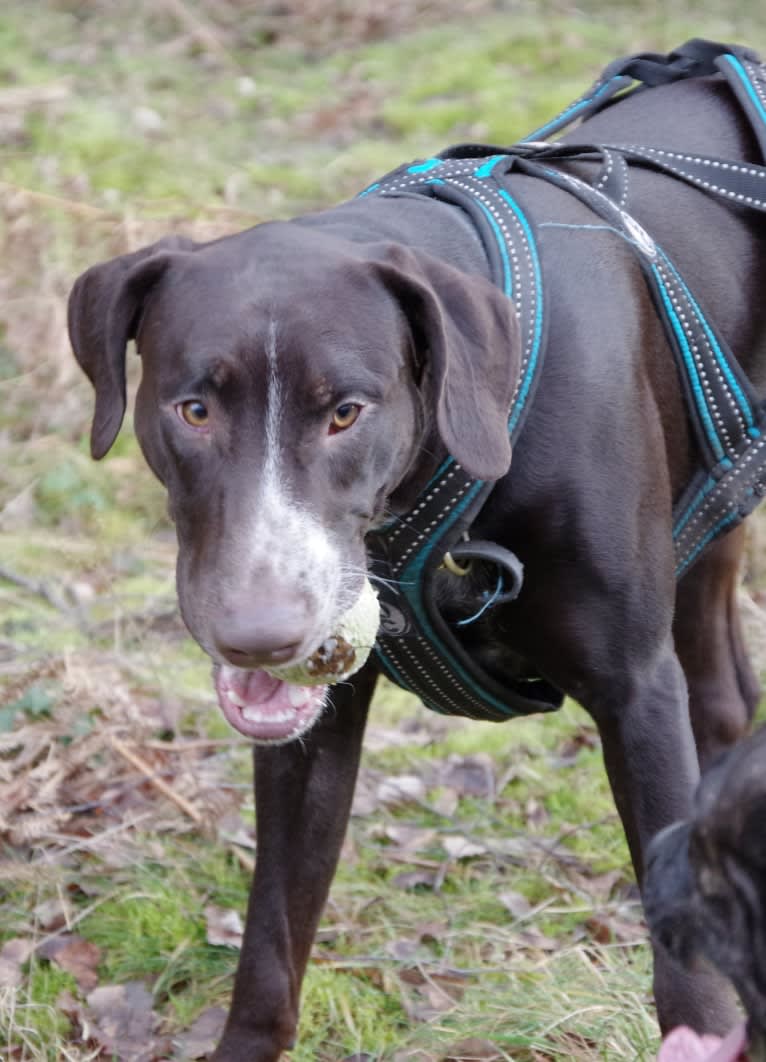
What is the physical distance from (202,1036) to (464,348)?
1663 millimetres

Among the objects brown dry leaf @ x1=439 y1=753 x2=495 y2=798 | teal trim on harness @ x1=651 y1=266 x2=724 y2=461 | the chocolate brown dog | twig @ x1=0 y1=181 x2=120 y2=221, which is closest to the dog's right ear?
the chocolate brown dog

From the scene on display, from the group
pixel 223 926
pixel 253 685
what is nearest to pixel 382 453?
pixel 253 685

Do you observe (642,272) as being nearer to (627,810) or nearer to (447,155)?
(447,155)

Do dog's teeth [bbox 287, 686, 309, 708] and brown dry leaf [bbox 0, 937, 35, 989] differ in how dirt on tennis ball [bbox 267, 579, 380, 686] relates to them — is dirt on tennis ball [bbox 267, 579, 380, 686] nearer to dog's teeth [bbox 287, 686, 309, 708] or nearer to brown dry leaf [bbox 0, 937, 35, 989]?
dog's teeth [bbox 287, 686, 309, 708]

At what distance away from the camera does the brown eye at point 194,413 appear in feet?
8.24

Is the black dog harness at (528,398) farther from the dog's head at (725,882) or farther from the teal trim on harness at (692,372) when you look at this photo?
the dog's head at (725,882)

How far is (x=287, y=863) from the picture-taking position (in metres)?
3.14

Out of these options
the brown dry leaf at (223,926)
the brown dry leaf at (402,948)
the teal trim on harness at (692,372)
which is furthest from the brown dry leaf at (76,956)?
the teal trim on harness at (692,372)

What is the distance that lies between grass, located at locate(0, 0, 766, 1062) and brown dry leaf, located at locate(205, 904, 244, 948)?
28 mm

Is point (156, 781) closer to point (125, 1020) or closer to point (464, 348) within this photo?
point (125, 1020)

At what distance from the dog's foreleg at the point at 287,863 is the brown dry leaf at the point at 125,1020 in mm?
265

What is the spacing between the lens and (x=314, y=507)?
8.02ft

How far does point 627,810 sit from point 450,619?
0.46 meters

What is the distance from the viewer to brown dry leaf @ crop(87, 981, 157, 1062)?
3.26 metres
